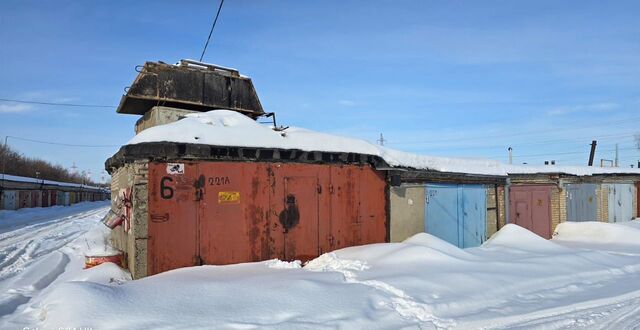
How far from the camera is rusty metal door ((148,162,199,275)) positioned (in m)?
7.27

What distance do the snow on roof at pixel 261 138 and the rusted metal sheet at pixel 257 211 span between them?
16.6 inches

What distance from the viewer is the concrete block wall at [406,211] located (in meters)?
10.3

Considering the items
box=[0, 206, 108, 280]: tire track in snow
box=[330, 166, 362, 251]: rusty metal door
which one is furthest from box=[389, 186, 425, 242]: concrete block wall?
box=[0, 206, 108, 280]: tire track in snow

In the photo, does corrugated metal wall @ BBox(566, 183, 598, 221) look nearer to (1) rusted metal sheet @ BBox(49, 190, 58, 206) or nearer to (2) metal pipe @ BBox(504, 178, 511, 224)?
(2) metal pipe @ BBox(504, 178, 511, 224)

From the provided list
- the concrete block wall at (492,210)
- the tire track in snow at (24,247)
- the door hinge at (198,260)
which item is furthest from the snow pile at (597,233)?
the tire track in snow at (24,247)

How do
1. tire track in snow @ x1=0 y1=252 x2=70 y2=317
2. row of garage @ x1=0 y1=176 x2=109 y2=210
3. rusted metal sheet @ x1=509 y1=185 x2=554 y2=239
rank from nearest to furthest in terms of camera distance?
tire track in snow @ x1=0 y1=252 x2=70 y2=317, rusted metal sheet @ x1=509 y1=185 x2=554 y2=239, row of garage @ x1=0 y1=176 x2=109 y2=210

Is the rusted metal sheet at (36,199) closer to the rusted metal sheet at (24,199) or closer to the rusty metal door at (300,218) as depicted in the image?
the rusted metal sheet at (24,199)

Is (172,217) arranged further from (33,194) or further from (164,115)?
(33,194)

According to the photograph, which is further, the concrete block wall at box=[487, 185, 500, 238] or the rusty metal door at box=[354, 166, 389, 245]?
the concrete block wall at box=[487, 185, 500, 238]

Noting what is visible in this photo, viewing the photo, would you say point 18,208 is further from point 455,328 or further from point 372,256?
point 455,328

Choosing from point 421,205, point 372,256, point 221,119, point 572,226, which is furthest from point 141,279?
point 572,226

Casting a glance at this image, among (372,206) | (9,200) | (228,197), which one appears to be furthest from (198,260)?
(9,200)

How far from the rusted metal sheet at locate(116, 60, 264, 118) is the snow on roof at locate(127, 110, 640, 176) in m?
4.54

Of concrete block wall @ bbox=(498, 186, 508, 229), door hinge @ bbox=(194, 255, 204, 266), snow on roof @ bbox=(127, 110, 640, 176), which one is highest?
snow on roof @ bbox=(127, 110, 640, 176)
